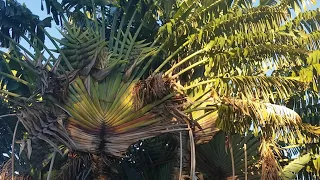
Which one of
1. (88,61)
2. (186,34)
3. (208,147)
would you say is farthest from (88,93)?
(208,147)

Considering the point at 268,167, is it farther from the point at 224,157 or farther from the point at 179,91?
the point at 224,157

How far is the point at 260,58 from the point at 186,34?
3.90 ft

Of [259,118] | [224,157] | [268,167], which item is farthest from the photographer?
[224,157]

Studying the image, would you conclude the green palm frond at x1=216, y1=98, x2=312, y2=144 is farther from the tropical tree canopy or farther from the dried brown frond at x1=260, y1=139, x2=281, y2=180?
the dried brown frond at x1=260, y1=139, x2=281, y2=180

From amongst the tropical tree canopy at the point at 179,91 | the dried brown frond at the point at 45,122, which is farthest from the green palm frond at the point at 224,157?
the dried brown frond at the point at 45,122

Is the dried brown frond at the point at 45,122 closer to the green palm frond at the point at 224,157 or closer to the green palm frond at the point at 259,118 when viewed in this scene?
the green palm frond at the point at 259,118

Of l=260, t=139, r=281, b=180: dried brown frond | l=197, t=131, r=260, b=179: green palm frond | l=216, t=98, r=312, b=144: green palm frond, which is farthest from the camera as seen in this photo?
l=197, t=131, r=260, b=179: green palm frond

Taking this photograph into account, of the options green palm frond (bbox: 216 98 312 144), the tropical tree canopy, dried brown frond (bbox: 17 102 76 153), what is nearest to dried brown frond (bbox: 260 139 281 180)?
the tropical tree canopy

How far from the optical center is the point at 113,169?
648 centimetres

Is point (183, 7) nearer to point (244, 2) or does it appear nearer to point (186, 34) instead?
point (186, 34)

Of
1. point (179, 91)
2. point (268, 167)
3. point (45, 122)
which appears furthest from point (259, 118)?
point (45, 122)

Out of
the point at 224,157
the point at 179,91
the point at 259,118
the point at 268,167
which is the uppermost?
the point at 179,91

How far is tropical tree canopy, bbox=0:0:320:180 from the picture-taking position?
6258 millimetres

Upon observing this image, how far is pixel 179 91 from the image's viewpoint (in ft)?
21.4
